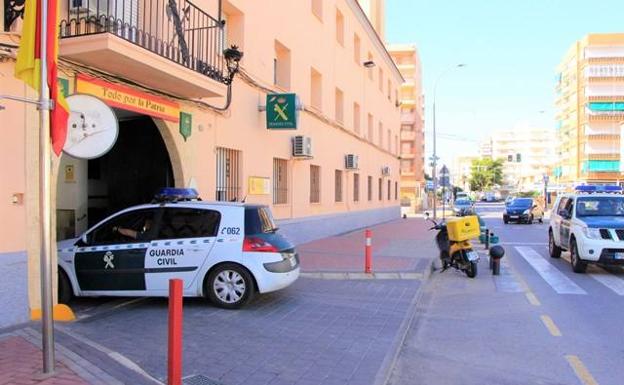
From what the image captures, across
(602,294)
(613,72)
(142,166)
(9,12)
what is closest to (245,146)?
(142,166)

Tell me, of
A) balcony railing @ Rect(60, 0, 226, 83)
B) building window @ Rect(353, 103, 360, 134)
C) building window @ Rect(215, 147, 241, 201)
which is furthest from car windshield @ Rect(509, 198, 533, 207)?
balcony railing @ Rect(60, 0, 226, 83)

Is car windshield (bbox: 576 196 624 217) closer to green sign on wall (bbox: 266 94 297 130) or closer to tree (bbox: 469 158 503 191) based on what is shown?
green sign on wall (bbox: 266 94 297 130)

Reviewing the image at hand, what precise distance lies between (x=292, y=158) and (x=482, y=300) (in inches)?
344

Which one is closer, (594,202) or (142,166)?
(142,166)

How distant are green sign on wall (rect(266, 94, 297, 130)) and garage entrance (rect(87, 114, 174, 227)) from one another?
11.5 feet

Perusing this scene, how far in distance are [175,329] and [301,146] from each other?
40.7 ft

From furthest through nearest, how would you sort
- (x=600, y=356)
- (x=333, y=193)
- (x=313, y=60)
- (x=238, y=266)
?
(x=333, y=193) → (x=313, y=60) → (x=238, y=266) → (x=600, y=356)

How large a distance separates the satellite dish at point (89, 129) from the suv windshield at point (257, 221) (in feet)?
11.0

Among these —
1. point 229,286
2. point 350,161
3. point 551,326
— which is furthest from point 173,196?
point 350,161

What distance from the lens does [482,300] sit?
9.18 metres

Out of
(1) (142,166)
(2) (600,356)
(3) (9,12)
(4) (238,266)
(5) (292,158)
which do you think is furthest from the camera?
(5) (292,158)

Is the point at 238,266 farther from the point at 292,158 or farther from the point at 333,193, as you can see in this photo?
the point at 333,193

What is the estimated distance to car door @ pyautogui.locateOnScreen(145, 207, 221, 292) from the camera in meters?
7.84

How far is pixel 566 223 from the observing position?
13477 mm
